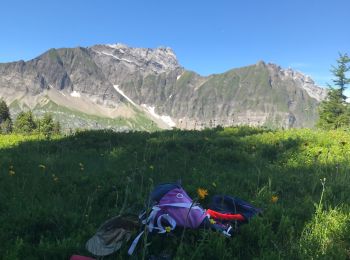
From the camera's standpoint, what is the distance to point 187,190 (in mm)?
6219

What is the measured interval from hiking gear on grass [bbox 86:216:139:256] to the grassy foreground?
0.15 m

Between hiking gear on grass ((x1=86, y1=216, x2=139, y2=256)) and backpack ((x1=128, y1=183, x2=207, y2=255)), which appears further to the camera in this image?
backpack ((x1=128, y1=183, x2=207, y2=255))

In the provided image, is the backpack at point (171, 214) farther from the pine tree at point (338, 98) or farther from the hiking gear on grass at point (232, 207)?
the pine tree at point (338, 98)

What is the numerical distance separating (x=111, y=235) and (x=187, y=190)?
2.34 m

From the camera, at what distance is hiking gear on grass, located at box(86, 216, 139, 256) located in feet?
12.9

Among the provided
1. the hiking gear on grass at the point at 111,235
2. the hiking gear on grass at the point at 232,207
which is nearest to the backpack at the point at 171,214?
the hiking gear on grass at the point at 111,235

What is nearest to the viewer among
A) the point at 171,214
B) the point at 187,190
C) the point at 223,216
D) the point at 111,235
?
the point at 111,235

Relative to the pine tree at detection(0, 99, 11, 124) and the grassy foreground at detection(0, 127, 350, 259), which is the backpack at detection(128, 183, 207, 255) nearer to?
the grassy foreground at detection(0, 127, 350, 259)

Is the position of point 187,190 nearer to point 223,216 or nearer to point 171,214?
point 223,216

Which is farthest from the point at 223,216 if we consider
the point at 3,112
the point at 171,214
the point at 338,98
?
the point at 3,112

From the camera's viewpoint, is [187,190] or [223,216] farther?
[187,190]

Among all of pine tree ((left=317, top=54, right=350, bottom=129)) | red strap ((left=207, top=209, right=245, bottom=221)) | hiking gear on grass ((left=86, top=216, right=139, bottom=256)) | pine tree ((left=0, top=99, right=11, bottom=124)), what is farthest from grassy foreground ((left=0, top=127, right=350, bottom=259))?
pine tree ((left=0, top=99, right=11, bottom=124))

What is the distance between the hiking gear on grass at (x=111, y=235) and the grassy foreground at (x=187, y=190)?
15cm

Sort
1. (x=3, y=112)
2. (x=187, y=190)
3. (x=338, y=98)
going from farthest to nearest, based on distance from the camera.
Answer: (x=3, y=112), (x=338, y=98), (x=187, y=190)
